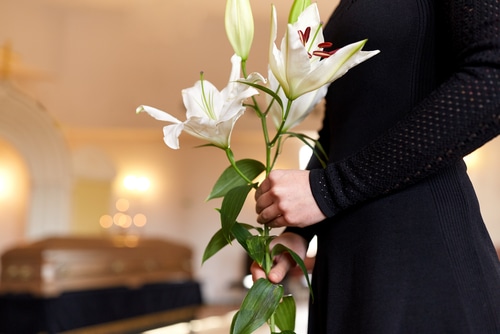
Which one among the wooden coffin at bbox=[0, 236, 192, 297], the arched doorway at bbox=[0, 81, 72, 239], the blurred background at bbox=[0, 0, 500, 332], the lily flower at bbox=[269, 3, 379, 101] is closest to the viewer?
the lily flower at bbox=[269, 3, 379, 101]

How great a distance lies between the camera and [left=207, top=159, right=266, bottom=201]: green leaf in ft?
2.90

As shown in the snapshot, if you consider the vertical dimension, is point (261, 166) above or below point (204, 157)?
below

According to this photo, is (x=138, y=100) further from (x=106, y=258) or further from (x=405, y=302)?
(x=405, y=302)

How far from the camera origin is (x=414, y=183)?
83 cm

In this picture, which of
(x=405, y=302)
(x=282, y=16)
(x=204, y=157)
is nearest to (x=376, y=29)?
(x=405, y=302)

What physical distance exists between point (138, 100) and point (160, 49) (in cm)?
67

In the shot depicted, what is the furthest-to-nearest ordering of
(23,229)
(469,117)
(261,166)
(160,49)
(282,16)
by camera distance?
(23,229)
(160,49)
(282,16)
(261,166)
(469,117)

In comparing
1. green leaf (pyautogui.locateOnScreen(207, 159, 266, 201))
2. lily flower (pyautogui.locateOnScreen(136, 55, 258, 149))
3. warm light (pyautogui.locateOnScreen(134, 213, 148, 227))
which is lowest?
green leaf (pyautogui.locateOnScreen(207, 159, 266, 201))

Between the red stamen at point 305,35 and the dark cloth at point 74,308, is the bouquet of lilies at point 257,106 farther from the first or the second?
the dark cloth at point 74,308

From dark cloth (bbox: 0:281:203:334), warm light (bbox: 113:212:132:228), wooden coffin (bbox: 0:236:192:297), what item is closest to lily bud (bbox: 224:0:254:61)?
dark cloth (bbox: 0:281:203:334)

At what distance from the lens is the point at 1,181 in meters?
11.6

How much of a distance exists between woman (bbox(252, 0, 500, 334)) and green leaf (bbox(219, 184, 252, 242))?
0.14ft

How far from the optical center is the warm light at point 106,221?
12047mm

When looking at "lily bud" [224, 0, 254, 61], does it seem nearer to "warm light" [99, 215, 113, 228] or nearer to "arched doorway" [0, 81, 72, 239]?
"arched doorway" [0, 81, 72, 239]
